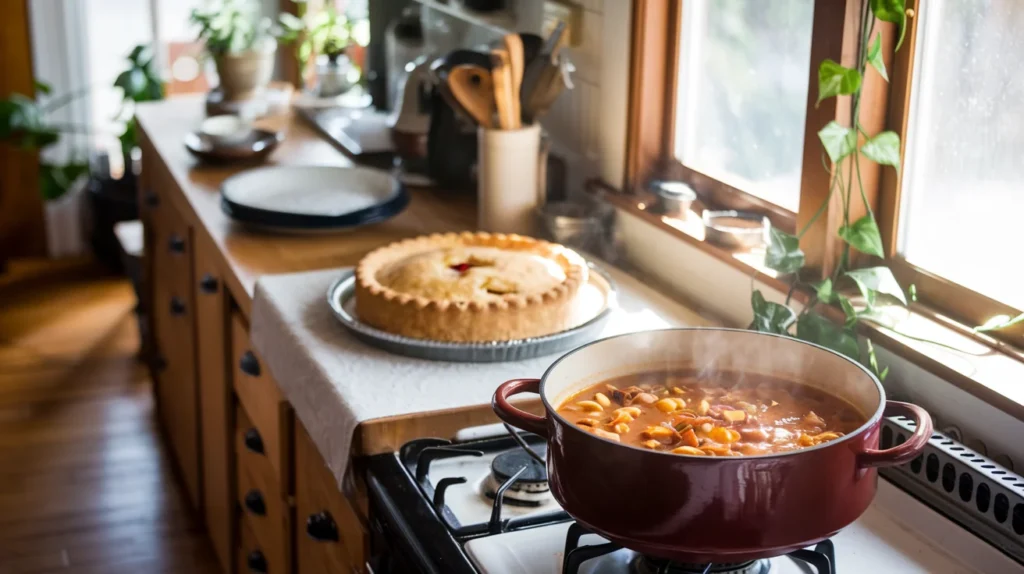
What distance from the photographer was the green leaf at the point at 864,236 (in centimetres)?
147

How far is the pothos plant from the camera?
143cm

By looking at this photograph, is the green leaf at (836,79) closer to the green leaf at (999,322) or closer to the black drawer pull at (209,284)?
the green leaf at (999,322)

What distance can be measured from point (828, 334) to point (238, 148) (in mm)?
1630

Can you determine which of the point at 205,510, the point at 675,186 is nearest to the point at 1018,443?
the point at 675,186

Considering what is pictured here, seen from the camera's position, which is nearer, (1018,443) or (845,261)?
(1018,443)

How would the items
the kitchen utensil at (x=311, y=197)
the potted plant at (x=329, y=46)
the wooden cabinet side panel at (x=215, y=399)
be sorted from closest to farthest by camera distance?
the kitchen utensil at (x=311, y=197) → the wooden cabinet side panel at (x=215, y=399) → the potted plant at (x=329, y=46)

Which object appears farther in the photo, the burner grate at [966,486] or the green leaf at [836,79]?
the green leaf at [836,79]

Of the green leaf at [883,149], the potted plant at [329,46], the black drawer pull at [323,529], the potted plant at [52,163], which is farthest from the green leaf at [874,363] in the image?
the potted plant at [52,163]

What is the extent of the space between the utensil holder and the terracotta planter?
1.33 meters

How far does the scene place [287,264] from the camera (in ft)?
6.67

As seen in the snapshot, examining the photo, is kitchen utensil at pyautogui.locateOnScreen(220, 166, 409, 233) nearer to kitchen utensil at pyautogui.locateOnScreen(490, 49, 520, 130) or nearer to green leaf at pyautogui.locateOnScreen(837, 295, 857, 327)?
kitchen utensil at pyautogui.locateOnScreen(490, 49, 520, 130)

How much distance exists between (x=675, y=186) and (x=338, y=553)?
84 cm

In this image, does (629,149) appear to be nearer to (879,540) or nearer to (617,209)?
(617,209)

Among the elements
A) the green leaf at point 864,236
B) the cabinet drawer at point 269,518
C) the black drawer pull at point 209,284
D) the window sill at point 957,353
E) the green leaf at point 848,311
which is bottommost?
the cabinet drawer at point 269,518
